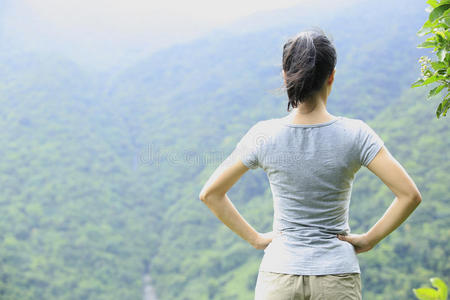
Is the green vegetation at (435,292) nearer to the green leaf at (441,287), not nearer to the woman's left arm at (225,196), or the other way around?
the green leaf at (441,287)

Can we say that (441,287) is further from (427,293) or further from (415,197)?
(415,197)

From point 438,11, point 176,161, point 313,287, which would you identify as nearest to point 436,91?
point 438,11

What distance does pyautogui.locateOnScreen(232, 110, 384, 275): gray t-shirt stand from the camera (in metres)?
1.07

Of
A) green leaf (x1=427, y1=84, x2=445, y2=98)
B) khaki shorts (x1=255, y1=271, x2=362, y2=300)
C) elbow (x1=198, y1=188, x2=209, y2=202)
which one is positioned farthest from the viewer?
elbow (x1=198, y1=188, x2=209, y2=202)

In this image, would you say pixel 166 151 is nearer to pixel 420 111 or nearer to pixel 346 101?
pixel 346 101

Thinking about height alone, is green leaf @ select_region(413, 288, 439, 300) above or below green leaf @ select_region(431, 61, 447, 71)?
below

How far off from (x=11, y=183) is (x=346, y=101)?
2130 centimetres

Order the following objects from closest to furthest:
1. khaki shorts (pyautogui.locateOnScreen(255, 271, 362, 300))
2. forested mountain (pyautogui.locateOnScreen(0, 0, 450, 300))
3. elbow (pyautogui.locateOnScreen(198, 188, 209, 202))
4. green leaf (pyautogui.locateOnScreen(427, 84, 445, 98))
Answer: khaki shorts (pyautogui.locateOnScreen(255, 271, 362, 300)) < green leaf (pyautogui.locateOnScreen(427, 84, 445, 98)) < elbow (pyautogui.locateOnScreen(198, 188, 209, 202)) < forested mountain (pyautogui.locateOnScreen(0, 0, 450, 300))

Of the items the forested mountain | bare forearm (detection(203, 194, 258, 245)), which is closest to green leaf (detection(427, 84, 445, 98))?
bare forearm (detection(203, 194, 258, 245))

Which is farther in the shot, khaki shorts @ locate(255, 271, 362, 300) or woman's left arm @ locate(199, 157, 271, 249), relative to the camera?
woman's left arm @ locate(199, 157, 271, 249)

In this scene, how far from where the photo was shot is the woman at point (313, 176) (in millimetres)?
1067

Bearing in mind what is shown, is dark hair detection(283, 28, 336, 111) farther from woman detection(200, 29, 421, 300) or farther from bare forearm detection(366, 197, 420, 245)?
bare forearm detection(366, 197, 420, 245)

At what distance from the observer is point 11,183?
1106 inches

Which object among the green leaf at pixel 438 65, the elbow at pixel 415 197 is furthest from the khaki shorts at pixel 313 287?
the green leaf at pixel 438 65
